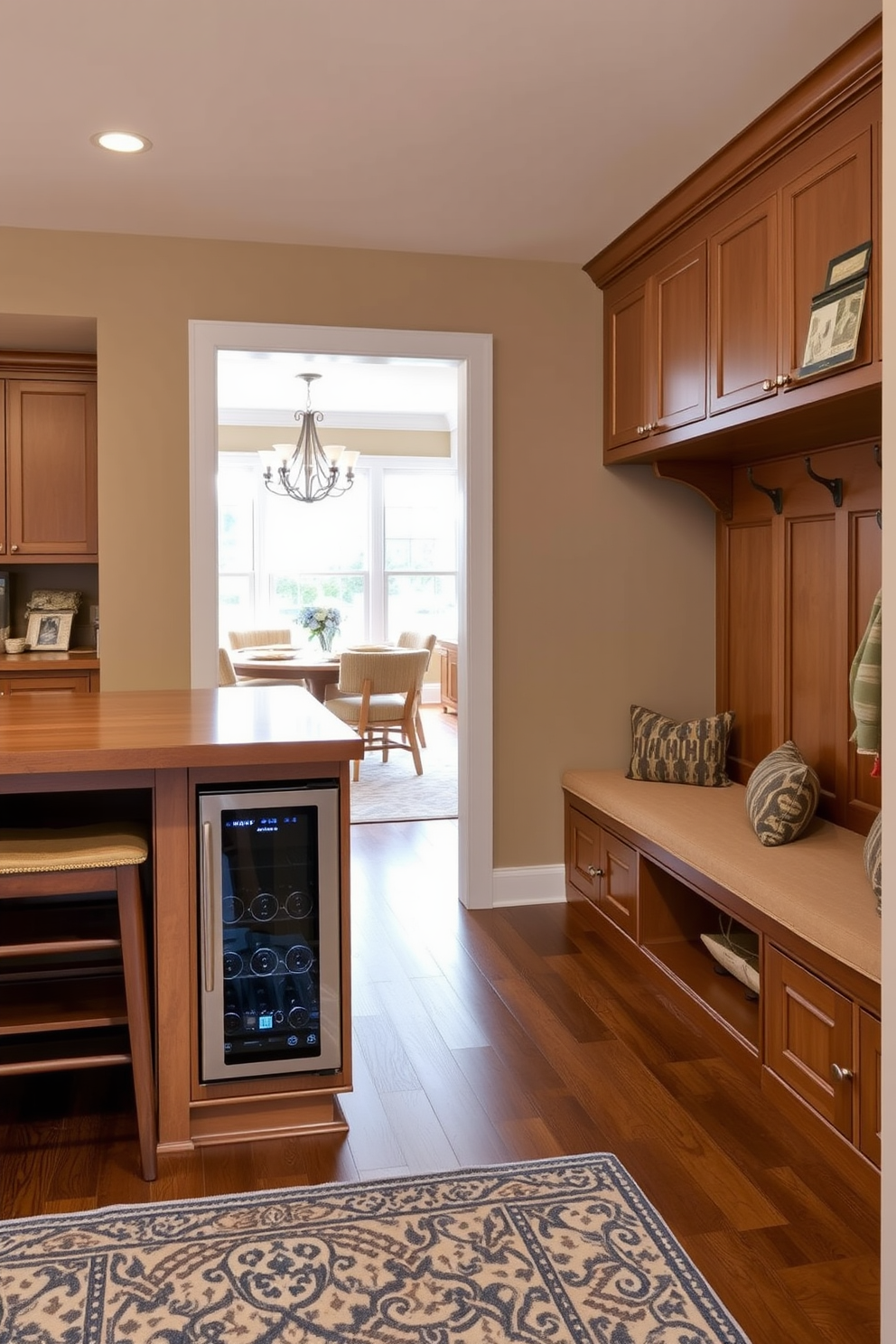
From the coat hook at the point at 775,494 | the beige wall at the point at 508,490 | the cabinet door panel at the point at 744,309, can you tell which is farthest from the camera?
the beige wall at the point at 508,490

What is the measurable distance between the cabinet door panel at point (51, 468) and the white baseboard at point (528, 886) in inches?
89.5

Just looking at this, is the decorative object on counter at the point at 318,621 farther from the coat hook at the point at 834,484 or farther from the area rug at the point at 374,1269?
the area rug at the point at 374,1269

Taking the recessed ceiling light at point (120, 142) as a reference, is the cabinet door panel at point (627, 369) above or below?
below

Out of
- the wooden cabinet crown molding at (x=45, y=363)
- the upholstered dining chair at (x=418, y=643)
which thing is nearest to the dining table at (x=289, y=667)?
the upholstered dining chair at (x=418, y=643)

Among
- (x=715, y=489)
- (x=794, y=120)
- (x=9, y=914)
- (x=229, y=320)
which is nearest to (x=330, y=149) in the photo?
(x=229, y=320)

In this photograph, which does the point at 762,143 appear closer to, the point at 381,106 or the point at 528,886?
the point at 381,106

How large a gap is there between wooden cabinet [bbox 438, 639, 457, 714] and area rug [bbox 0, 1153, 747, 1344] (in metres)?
7.58

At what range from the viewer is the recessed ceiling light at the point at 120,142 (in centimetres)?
303

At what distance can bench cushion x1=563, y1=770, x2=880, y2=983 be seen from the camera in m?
2.40

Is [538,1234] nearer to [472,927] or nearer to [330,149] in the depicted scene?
[472,927]

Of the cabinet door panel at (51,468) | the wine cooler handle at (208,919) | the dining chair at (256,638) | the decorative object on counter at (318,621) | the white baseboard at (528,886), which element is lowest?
the white baseboard at (528,886)

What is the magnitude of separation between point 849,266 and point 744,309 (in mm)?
559

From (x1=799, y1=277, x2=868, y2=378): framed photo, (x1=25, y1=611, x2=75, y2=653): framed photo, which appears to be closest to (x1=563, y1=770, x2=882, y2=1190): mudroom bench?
(x1=799, y1=277, x2=868, y2=378): framed photo

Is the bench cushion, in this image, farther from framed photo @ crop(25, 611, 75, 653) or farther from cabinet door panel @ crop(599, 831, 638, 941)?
framed photo @ crop(25, 611, 75, 653)
